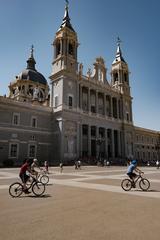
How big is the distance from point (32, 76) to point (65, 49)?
29231 millimetres

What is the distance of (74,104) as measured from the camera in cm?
4519

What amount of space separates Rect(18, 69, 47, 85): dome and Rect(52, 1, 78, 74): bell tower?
82.0 feet

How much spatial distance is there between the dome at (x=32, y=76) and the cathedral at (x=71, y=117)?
7.88 meters

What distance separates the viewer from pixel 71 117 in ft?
143

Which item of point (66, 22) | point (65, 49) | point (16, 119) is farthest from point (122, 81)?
point (16, 119)

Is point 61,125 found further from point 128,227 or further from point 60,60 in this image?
point 128,227

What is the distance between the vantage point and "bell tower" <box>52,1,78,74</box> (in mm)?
45406

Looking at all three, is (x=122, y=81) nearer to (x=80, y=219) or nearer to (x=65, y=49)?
(x=65, y=49)

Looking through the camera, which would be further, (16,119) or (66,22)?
(66,22)

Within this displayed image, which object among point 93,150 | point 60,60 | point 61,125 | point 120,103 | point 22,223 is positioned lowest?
point 22,223

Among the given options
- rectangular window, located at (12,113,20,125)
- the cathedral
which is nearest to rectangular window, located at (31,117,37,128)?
the cathedral

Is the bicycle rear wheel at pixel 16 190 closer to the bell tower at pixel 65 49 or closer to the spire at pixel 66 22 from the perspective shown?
the bell tower at pixel 65 49

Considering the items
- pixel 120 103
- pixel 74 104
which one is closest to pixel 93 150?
pixel 74 104

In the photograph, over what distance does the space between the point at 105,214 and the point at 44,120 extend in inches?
1485
